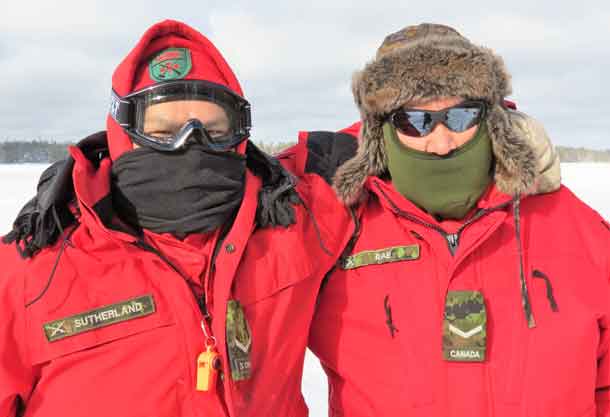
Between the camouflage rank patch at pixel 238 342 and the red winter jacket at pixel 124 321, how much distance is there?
0.03 m

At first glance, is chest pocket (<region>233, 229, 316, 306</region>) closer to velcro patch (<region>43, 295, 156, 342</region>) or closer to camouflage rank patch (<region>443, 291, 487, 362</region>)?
velcro patch (<region>43, 295, 156, 342</region>)

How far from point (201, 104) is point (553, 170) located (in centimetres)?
128

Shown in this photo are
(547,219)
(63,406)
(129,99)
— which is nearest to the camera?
(63,406)

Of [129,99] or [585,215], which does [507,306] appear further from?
[129,99]

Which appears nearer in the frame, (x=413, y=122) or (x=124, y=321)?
(x=124, y=321)

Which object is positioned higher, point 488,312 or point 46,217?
point 46,217

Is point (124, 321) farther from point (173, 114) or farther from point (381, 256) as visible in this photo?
point (381, 256)

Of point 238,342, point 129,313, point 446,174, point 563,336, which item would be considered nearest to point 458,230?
point 446,174

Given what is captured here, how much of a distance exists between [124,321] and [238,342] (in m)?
0.34

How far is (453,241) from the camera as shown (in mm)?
1904

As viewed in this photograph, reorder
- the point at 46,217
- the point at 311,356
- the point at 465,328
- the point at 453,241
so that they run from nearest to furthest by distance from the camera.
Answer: the point at 46,217 → the point at 465,328 → the point at 453,241 → the point at 311,356

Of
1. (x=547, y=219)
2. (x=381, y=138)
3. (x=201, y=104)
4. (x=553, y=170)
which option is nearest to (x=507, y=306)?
(x=547, y=219)

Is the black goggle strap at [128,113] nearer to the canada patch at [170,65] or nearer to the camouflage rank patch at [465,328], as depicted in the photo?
the canada patch at [170,65]

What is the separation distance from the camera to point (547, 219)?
6.52 feet
